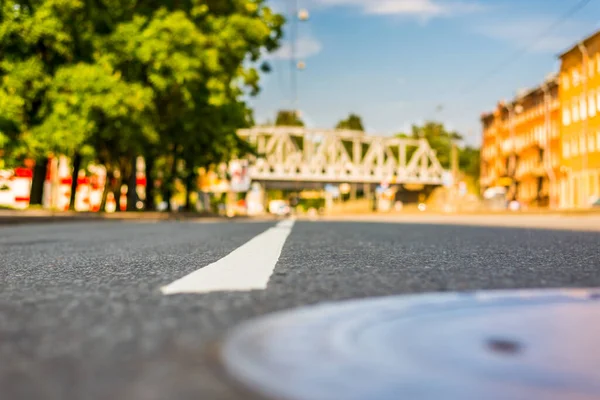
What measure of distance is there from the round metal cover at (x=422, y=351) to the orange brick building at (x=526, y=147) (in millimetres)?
72553

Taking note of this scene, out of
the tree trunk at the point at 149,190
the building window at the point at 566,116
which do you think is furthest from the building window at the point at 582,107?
the tree trunk at the point at 149,190

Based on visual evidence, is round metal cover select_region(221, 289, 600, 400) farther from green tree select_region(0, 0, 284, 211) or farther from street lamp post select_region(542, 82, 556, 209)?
street lamp post select_region(542, 82, 556, 209)

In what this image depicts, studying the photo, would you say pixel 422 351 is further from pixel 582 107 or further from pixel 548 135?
pixel 548 135

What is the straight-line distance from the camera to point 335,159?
136 m

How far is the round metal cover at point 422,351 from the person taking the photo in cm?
222

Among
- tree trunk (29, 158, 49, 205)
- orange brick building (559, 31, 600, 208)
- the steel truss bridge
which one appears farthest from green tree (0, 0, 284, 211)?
the steel truss bridge

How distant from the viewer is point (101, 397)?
87.0 inches

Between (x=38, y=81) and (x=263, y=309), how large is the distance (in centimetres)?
2703

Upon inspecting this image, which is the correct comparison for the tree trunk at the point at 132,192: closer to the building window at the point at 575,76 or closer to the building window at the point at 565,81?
the building window at the point at 575,76

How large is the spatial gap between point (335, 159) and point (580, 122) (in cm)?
7022

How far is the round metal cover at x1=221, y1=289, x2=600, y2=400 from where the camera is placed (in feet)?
7.27

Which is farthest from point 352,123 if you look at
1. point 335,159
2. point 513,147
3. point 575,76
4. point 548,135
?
point 575,76

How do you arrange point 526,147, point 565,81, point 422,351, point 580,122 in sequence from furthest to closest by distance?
point 526,147 → point 565,81 → point 580,122 → point 422,351

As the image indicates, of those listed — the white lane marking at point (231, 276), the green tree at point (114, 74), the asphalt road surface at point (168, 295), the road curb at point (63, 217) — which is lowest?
the asphalt road surface at point (168, 295)
